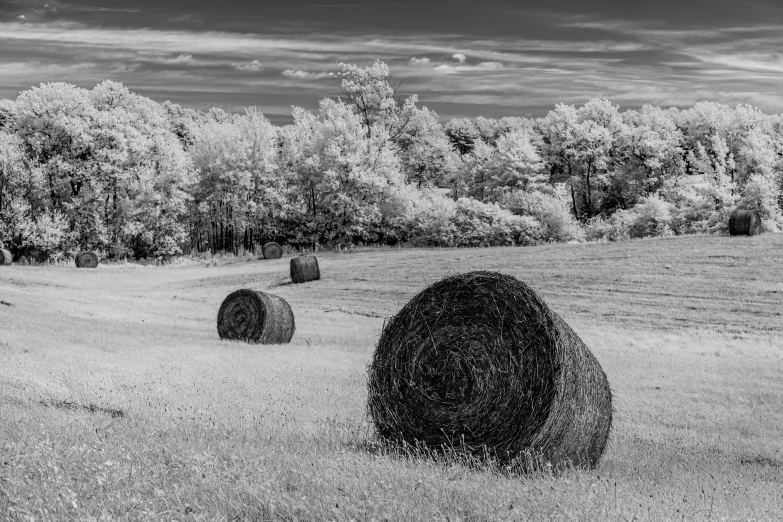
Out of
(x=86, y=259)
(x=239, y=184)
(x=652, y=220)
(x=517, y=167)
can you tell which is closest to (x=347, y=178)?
(x=239, y=184)

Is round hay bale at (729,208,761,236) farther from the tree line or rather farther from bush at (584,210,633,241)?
bush at (584,210,633,241)

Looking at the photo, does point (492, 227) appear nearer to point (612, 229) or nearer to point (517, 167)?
point (612, 229)

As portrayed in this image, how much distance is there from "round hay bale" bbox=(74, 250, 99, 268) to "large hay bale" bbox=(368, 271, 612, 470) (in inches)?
1802

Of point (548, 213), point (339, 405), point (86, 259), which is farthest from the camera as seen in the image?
point (548, 213)

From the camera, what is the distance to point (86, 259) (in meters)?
50.4

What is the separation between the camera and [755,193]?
53.5m

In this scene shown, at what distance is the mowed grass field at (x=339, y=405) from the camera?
540 cm

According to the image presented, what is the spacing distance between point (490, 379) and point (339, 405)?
5.20m

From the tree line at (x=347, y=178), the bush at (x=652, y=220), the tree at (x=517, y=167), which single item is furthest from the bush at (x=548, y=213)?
the tree at (x=517, y=167)

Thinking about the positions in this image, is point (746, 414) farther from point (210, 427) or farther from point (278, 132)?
point (278, 132)

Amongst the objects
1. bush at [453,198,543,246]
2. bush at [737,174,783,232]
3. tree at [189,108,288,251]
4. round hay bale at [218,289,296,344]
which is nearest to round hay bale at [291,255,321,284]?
bush at [453,198,543,246]

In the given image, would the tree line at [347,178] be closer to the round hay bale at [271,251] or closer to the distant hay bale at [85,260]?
the distant hay bale at [85,260]

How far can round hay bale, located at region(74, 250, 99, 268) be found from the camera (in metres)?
50.3

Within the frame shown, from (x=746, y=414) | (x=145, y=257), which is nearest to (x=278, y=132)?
(x=145, y=257)
